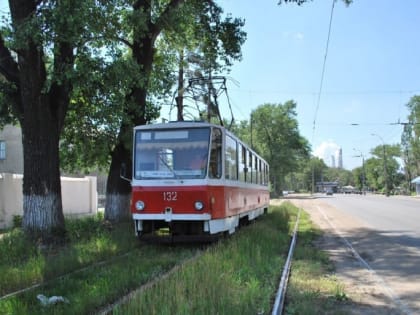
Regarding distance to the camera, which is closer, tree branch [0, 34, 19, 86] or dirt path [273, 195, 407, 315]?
dirt path [273, 195, 407, 315]

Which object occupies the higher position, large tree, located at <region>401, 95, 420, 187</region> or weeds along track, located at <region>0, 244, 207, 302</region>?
large tree, located at <region>401, 95, 420, 187</region>

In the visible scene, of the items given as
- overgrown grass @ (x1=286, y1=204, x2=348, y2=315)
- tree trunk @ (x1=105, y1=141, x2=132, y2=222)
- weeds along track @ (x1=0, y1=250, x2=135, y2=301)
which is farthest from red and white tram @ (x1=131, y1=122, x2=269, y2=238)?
tree trunk @ (x1=105, y1=141, x2=132, y2=222)

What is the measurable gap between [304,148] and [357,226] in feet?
228

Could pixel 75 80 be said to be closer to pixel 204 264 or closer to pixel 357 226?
pixel 204 264

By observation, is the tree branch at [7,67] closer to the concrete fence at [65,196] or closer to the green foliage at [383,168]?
the concrete fence at [65,196]

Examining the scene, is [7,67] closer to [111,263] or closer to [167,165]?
[167,165]

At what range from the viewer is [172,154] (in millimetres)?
13188

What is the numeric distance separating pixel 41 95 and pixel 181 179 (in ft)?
15.2

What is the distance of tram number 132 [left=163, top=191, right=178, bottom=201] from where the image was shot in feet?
42.4

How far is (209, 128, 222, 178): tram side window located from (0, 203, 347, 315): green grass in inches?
71.6

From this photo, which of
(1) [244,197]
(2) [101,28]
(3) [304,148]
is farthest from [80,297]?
(3) [304,148]

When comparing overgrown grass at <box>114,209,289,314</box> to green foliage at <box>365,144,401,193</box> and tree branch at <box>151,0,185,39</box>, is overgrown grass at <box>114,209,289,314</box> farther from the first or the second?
green foliage at <box>365,144,401,193</box>

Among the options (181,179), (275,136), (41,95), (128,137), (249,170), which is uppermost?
(275,136)

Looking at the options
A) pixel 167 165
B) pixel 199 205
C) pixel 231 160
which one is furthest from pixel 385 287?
pixel 231 160
